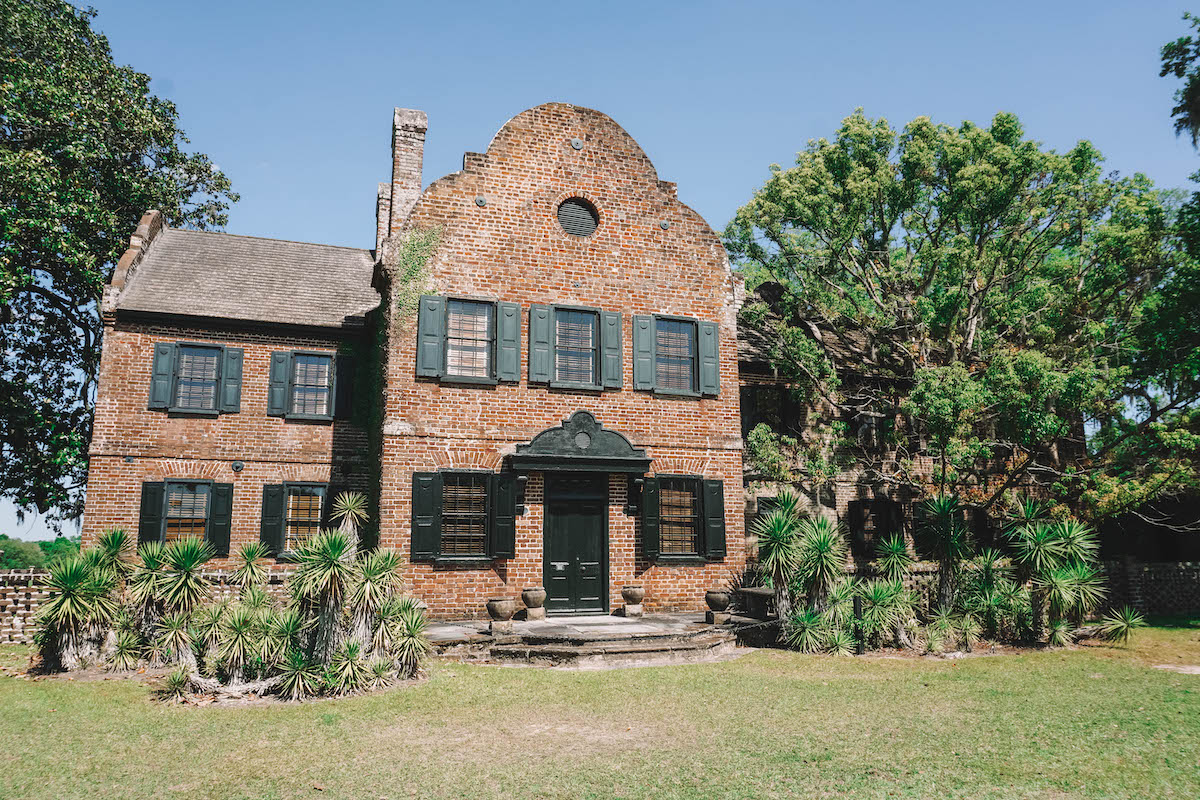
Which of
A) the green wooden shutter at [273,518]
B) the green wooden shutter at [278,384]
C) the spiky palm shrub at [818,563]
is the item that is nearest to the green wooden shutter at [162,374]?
the green wooden shutter at [278,384]

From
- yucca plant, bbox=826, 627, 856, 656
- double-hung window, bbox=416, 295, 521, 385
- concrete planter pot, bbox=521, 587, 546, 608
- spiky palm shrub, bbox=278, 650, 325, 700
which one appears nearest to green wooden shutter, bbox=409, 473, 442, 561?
concrete planter pot, bbox=521, 587, 546, 608

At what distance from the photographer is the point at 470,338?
14445mm

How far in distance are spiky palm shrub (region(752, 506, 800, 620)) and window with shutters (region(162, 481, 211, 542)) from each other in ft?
36.2

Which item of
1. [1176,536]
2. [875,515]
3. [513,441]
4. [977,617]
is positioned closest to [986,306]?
[875,515]

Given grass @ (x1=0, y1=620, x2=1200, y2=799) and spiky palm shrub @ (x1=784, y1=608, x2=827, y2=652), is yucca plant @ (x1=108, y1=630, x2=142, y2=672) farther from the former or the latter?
spiky palm shrub @ (x1=784, y1=608, x2=827, y2=652)

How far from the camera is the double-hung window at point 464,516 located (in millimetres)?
13516

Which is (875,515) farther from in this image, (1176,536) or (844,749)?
(844,749)

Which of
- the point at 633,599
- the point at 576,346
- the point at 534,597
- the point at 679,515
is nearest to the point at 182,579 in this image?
the point at 534,597

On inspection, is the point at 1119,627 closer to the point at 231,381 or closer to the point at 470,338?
the point at 470,338

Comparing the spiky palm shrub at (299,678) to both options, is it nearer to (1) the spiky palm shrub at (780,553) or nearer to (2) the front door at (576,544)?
(2) the front door at (576,544)

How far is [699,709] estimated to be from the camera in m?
8.58

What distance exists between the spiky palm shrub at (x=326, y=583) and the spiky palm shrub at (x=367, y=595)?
13 cm

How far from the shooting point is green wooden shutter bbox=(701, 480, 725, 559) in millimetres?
15031

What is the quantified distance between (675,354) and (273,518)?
353 inches
